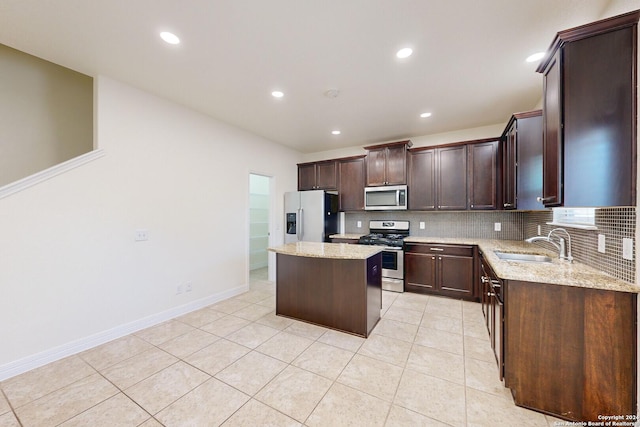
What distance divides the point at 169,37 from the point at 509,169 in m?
3.99

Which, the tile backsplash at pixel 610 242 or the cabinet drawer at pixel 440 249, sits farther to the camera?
the cabinet drawer at pixel 440 249

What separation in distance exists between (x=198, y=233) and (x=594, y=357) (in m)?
3.95

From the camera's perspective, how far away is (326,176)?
519cm

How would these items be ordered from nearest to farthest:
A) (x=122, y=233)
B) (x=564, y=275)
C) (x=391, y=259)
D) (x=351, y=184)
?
(x=564, y=275) → (x=122, y=233) → (x=391, y=259) → (x=351, y=184)

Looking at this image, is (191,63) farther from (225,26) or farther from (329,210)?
(329,210)

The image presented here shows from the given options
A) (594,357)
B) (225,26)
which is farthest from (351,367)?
(225,26)

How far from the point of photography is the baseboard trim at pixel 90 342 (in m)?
2.04

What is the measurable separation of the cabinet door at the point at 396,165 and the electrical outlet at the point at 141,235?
12.4 ft

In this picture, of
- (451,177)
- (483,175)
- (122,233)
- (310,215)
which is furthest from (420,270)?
(122,233)

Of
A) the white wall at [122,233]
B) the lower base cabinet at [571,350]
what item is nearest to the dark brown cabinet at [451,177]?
the lower base cabinet at [571,350]

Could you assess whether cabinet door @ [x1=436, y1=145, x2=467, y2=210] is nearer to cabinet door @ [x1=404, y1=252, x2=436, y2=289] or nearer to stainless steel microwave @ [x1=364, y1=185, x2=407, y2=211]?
stainless steel microwave @ [x1=364, y1=185, x2=407, y2=211]

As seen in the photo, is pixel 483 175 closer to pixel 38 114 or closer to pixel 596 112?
pixel 596 112

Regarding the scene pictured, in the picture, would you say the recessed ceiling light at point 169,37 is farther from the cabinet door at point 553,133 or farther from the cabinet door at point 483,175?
the cabinet door at point 483,175

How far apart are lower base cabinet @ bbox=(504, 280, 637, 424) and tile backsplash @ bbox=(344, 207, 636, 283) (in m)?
0.28
